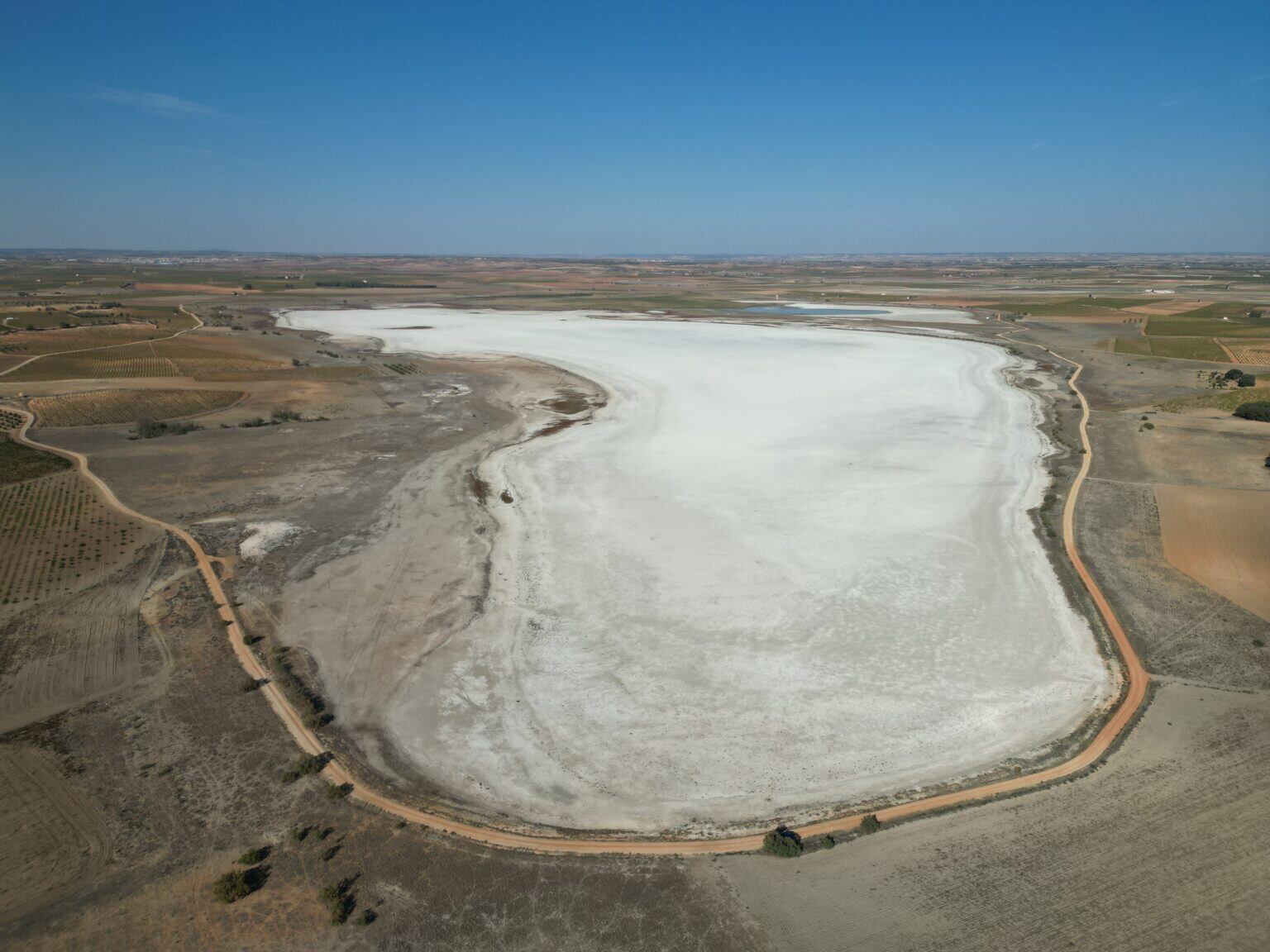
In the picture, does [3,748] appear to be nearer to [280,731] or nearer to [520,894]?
[280,731]

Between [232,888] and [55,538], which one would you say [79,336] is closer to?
[55,538]

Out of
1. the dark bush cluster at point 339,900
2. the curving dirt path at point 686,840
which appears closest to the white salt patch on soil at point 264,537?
the curving dirt path at point 686,840

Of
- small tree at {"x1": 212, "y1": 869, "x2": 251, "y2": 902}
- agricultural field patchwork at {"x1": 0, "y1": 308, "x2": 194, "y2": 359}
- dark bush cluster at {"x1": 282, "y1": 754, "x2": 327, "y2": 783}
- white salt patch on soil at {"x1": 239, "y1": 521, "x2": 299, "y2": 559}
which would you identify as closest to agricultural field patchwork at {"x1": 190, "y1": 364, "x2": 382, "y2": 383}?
agricultural field patchwork at {"x1": 0, "y1": 308, "x2": 194, "y2": 359}

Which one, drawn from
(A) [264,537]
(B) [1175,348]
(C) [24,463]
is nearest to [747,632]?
(A) [264,537]

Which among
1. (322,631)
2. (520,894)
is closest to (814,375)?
(322,631)

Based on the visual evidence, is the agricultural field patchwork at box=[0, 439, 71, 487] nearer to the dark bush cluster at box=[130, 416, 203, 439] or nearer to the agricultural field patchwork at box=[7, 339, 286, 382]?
the dark bush cluster at box=[130, 416, 203, 439]

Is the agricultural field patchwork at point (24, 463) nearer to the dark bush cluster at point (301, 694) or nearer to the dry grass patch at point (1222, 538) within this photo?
the dark bush cluster at point (301, 694)
